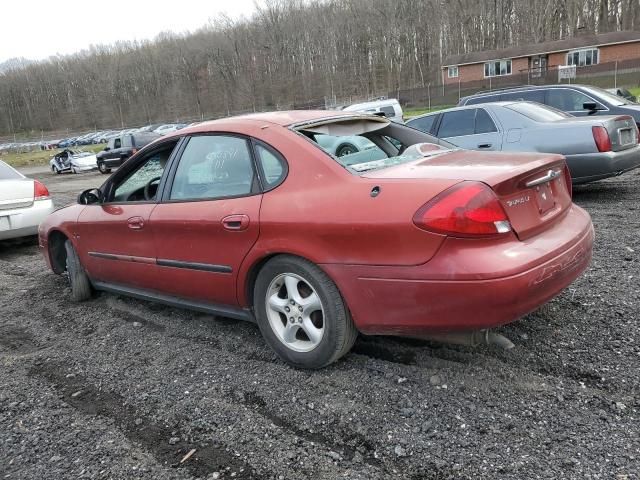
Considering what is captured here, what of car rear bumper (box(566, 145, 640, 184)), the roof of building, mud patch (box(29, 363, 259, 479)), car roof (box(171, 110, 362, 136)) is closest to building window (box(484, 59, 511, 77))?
the roof of building

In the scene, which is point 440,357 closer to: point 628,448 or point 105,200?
point 628,448

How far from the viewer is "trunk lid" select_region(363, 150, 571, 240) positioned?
8.71 feet

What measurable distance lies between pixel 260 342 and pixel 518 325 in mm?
1718

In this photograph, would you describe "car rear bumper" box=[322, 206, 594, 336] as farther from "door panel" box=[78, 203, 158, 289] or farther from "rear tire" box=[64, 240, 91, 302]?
"rear tire" box=[64, 240, 91, 302]

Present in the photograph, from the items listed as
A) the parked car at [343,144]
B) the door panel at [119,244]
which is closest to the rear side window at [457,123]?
the parked car at [343,144]

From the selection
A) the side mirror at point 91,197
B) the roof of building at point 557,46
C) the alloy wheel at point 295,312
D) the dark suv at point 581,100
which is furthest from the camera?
the roof of building at point 557,46

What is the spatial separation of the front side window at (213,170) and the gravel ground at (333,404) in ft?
3.43

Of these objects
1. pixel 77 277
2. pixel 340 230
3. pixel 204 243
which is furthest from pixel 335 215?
pixel 77 277

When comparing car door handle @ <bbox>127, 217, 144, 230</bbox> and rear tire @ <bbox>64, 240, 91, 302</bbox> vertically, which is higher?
car door handle @ <bbox>127, 217, 144, 230</bbox>

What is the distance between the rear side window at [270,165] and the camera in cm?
313

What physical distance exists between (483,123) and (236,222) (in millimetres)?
5786

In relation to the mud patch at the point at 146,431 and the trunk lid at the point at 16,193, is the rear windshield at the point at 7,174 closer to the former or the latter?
the trunk lid at the point at 16,193

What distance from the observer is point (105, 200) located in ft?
14.5

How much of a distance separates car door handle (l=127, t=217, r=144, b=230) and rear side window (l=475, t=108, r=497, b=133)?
5.62 m
